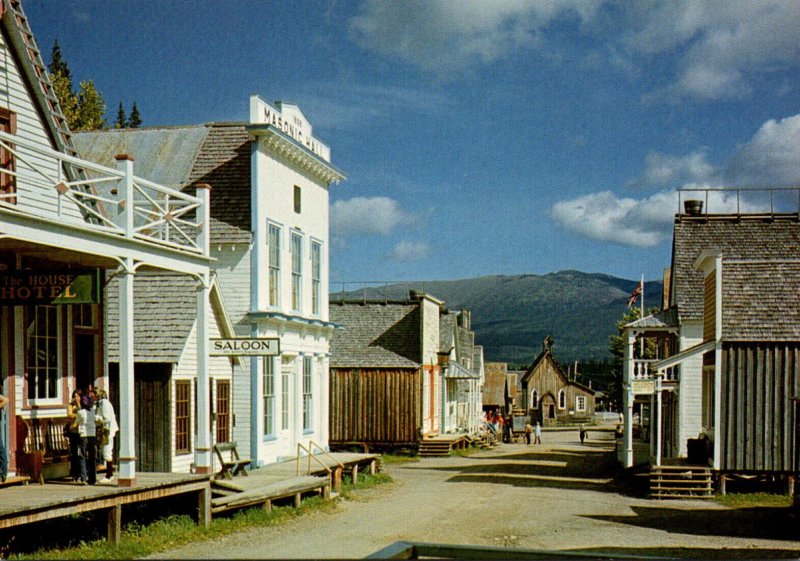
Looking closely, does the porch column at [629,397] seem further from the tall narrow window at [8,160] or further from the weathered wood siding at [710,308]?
the tall narrow window at [8,160]

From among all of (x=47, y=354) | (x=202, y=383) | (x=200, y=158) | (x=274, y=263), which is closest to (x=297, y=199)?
(x=274, y=263)

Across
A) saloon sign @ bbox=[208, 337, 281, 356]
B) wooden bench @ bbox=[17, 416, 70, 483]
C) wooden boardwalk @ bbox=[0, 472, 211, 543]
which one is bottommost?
wooden boardwalk @ bbox=[0, 472, 211, 543]

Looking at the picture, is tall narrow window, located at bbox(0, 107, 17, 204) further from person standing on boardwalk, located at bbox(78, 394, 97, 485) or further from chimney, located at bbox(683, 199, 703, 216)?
chimney, located at bbox(683, 199, 703, 216)

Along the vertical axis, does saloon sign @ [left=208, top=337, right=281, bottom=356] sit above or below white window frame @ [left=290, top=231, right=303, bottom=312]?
below

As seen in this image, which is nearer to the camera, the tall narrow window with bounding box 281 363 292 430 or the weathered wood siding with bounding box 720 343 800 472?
the weathered wood siding with bounding box 720 343 800 472

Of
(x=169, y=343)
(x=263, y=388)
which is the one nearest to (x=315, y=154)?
(x=263, y=388)

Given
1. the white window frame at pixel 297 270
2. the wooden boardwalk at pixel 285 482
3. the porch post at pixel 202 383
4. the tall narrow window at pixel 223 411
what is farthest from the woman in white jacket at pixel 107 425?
the white window frame at pixel 297 270

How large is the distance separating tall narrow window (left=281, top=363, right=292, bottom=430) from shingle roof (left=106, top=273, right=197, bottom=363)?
19.8 feet

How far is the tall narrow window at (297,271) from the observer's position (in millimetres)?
29500

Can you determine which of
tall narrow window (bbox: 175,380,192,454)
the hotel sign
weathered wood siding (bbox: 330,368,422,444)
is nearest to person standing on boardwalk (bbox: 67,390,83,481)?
the hotel sign

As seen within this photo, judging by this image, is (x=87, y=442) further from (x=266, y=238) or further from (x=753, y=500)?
(x=753, y=500)

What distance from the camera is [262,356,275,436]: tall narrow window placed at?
27466 mm

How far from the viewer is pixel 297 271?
29766 mm

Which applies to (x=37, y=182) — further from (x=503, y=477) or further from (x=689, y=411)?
(x=689, y=411)
